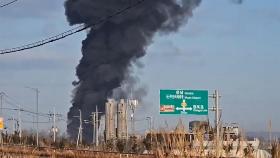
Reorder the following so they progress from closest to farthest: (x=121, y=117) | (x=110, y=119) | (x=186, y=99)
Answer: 1. (x=186, y=99)
2. (x=121, y=117)
3. (x=110, y=119)

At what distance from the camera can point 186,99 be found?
44.7 metres

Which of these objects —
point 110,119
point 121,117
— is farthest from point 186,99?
point 110,119

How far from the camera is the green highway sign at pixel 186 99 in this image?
4425 centimetres

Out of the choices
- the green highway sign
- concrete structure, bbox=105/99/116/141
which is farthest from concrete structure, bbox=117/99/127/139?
the green highway sign

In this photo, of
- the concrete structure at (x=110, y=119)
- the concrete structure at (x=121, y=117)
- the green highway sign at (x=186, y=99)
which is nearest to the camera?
the green highway sign at (x=186, y=99)

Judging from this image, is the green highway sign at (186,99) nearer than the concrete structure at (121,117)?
Yes

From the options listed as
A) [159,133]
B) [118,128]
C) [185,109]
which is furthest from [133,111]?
[159,133]

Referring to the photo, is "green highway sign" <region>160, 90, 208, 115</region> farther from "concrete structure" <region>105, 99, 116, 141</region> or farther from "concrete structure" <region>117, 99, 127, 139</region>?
"concrete structure" <region>105, 99, 116, 141</region>

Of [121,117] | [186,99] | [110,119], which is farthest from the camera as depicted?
[110,119]

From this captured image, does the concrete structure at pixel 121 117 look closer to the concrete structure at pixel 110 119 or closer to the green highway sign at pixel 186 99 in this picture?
the concrete structure at pixel 110 119

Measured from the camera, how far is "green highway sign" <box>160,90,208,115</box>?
44.2 meters

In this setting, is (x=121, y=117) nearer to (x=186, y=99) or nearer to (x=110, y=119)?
(x=110, y=119)

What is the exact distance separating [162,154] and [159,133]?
29 centimetres

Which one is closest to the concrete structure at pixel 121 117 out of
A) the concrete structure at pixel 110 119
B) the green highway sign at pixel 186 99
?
the concrete structure at pixel 110 119
